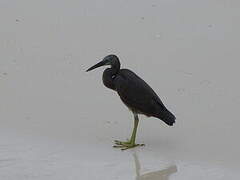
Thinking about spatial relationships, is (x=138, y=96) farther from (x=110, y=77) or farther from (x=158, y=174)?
(x=158, y=174)

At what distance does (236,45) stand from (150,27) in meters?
1.13

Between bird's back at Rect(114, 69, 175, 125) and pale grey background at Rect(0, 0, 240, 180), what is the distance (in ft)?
1.05

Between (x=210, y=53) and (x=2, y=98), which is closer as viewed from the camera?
(x=2, y=98)

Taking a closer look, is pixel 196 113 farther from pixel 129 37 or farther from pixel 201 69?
pixel 129 37

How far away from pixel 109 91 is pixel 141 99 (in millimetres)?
1253

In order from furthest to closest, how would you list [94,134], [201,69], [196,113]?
1. [201,69]
2. [196,113]
3. [94,134]

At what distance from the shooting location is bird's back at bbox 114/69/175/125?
6.16m

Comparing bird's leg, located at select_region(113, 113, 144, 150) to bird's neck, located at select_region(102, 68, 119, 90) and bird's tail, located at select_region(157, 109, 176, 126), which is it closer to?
bird's tail, located at select_region(157, 109, 176, 126)

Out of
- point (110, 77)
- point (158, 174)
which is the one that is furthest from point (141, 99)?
point (158, 174)

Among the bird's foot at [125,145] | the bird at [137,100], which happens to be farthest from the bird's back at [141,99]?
the bird's foot at [125,145]

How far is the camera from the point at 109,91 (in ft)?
24.3

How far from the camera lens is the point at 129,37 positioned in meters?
8.77

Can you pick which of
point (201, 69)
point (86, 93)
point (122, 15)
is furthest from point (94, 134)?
point (122, 15)

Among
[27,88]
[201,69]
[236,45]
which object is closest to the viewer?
[27,88]
